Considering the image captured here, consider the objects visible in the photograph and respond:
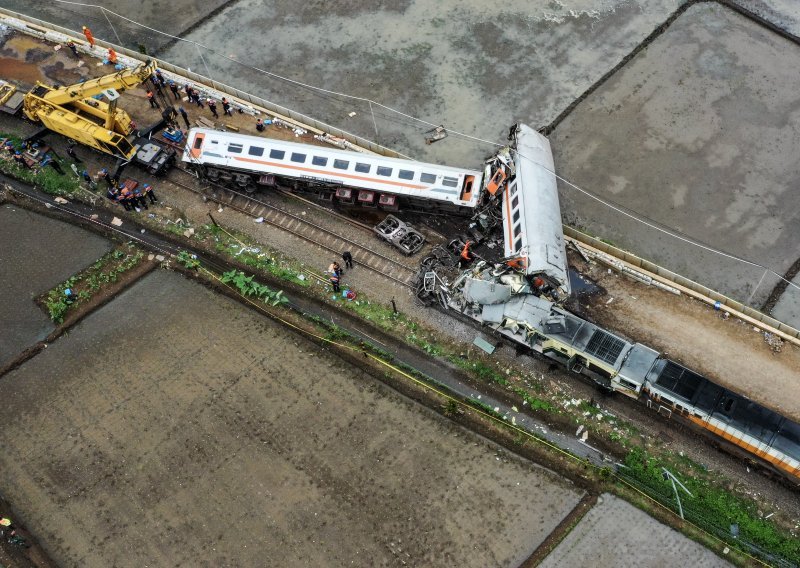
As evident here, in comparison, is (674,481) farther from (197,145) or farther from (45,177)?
(45,177)

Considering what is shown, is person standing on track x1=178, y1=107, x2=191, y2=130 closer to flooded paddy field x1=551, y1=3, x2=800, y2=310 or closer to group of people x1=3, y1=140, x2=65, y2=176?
group of people x1=3, y1=140, x2=65, y2=176

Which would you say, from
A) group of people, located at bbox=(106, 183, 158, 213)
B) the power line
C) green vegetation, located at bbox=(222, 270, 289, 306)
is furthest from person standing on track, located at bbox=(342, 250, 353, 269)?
group of people, located at bbox=(106, 183, 158, 213)

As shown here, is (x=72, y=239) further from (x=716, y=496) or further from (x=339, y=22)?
(x=716, y=496)

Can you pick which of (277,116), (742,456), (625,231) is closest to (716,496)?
(742,456)

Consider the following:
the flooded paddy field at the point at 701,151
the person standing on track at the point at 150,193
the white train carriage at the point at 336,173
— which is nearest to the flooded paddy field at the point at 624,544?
the flooded paddy field at the point at 701,151

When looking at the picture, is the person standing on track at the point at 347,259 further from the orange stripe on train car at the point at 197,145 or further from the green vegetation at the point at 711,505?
the green vegetation at the point at 711,505
